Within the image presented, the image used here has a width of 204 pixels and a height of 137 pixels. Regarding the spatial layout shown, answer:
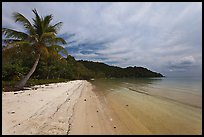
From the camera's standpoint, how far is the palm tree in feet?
43.6

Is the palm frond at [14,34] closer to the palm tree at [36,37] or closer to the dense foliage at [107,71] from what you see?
the palm tree at [36,37]

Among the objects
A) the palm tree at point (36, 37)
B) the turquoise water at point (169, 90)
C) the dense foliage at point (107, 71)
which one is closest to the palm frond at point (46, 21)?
the palm tree at point (36, 37)

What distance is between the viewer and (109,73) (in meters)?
109

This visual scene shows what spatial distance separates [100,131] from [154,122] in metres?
2.23

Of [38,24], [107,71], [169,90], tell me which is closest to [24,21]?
[38,24]

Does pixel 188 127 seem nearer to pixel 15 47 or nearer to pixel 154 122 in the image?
pixel 154 122

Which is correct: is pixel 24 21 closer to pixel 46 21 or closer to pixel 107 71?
pixel 46 21

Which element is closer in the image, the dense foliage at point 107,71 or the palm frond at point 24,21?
the palm frond at point 24,21

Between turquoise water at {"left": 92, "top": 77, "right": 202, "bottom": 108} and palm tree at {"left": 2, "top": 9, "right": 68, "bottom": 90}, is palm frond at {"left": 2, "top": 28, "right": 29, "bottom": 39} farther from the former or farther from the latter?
turquoise water at {"left": 92, "top": 77, "right": 202, "bottom": 108}

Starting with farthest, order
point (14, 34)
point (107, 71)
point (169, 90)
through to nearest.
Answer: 1. point (107, 71)
2. point (169, 90)
3. point (14, 34)

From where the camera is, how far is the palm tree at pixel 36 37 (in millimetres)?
13281

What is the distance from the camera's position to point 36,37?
1415 centimetres

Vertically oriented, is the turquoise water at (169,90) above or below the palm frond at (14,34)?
below

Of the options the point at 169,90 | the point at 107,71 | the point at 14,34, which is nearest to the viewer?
the point at 14,34
